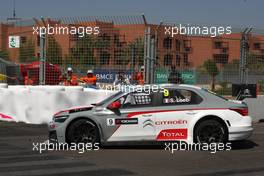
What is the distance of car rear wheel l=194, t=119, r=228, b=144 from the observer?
35.4 ft

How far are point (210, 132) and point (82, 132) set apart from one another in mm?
2574

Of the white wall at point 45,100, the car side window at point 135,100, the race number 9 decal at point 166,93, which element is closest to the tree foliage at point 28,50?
the white wall at point 45,100

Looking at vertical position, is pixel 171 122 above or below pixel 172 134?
above

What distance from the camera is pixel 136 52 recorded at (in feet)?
55.6

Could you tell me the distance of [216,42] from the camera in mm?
18469

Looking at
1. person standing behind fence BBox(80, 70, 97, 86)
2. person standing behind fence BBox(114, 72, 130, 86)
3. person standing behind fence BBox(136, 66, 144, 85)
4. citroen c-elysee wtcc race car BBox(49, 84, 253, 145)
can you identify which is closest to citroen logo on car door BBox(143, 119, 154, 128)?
citroen c-elysee wtcc race car BBox(49, 84, 253, 145)

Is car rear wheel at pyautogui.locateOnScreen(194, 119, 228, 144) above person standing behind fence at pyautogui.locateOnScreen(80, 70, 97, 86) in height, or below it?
below

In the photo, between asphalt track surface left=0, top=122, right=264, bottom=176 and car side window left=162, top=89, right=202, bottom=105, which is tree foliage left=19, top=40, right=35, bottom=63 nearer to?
asphalt track surface left=0, top=122, right=264, bottom=176

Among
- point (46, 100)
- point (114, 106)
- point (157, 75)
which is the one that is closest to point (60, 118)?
point (114, 106)

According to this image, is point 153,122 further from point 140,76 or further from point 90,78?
point 90,78

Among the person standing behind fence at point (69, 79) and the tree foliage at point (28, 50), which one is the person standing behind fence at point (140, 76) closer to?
the person standing behind fence at point (69, 79)

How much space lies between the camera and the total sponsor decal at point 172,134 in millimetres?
10836

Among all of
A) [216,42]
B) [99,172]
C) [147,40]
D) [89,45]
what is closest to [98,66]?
[89,45]

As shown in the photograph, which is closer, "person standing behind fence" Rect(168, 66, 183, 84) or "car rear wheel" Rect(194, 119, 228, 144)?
"car rear wheel" Rect(194, 119, 228, 144)
